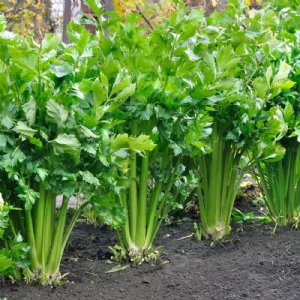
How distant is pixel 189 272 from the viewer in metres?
3.26

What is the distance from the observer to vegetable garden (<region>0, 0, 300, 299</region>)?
2594 mm

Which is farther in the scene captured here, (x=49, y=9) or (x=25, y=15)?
(x=49, y=9)

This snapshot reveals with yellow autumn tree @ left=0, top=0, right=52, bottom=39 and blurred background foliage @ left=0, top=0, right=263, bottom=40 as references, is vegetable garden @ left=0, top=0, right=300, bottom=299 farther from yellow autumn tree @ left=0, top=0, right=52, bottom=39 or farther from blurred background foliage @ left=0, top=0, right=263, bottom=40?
yellow autumn tree @ left=0, top=0, right=52, bottom=39

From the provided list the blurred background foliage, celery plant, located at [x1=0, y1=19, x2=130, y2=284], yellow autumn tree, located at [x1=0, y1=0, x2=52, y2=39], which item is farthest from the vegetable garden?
yellow autumn tree, located at [x1=0, y1=0, x2=52, y2=39]

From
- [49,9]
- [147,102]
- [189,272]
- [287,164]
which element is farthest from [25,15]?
→ [189,272]

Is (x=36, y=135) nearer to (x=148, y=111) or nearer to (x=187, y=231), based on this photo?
(x=148, y=111)

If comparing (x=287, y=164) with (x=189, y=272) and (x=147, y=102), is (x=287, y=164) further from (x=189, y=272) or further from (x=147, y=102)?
(x=147, y=102)

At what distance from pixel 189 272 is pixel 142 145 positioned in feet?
2.97

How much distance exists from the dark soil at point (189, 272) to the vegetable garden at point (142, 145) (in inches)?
0.6

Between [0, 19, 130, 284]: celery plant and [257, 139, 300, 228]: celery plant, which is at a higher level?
[0, 19, 130, 284]: celery plant

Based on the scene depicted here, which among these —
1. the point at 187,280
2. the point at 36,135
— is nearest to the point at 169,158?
the point at 187,280

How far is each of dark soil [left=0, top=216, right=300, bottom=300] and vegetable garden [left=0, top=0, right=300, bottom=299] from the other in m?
0.01

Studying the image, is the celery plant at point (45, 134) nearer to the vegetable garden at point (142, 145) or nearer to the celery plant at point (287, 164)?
the vegetable garden at point (142, 145)

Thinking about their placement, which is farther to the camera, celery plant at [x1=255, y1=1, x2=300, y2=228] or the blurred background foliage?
the blurred background foliage
